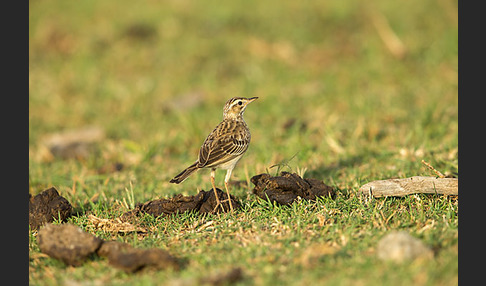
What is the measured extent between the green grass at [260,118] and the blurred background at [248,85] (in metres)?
0.04

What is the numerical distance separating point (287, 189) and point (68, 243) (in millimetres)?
2406

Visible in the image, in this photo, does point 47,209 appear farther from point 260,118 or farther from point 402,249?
point 260,118

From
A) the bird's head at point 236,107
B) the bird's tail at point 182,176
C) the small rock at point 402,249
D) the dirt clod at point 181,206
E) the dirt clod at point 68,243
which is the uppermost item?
the bird's head at point 236,107

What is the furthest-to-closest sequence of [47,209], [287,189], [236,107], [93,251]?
[236,107] < [47,209] < [287,189] < [93,251]

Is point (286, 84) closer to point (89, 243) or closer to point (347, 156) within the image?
point (347, 156)

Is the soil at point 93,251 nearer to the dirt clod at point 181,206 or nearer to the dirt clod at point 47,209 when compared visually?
the dirt clod at point 181,206

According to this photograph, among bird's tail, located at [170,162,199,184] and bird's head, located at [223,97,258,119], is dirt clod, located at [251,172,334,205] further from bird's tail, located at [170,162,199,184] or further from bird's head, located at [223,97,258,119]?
bird's head, located at [223,97,258,119]

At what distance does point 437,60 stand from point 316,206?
814cm

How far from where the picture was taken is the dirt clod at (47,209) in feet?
21.2

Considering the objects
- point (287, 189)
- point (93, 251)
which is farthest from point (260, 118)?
point (93, 251)

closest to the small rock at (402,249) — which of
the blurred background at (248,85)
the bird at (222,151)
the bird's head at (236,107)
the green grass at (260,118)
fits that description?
the green grass at (260,118)

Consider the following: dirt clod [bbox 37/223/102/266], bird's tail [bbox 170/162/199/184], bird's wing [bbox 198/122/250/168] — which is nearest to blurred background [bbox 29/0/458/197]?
bird's wing [bbox 198/122/250/168]

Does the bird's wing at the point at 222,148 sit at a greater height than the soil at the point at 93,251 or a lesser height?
greater

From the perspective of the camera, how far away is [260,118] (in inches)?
440
